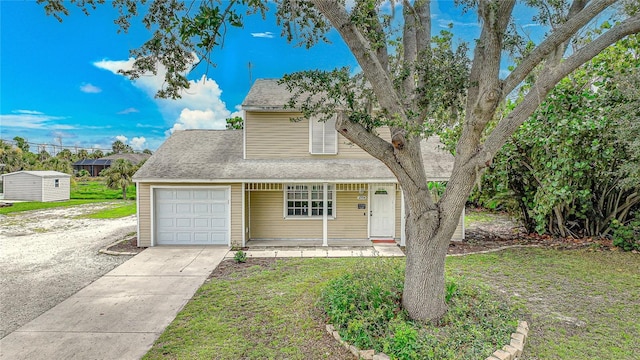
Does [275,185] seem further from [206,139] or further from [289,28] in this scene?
[289,28]

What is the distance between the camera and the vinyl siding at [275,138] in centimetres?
1134

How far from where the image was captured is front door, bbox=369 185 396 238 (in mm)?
11328

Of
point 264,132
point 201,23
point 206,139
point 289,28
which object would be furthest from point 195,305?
point 206,139

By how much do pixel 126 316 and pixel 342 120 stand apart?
16.1ft

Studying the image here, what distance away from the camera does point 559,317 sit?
5156 mm

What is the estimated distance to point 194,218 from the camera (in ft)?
35.2

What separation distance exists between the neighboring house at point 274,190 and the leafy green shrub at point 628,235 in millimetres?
4181

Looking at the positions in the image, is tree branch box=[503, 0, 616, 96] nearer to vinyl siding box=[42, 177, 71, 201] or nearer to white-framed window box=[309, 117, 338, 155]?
white-framed window box=[309, 117, 338, 155]

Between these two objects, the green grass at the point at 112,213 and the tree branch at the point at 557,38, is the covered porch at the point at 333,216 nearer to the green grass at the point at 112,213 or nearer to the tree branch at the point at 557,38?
the tree branch at the point at 557,38

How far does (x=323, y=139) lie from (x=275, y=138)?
1.71 meters

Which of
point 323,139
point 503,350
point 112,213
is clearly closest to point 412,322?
point 503,350

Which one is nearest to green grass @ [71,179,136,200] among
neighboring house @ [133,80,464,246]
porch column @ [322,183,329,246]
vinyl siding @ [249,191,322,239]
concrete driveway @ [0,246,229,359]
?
neighboring house @ [133,80,464,246]

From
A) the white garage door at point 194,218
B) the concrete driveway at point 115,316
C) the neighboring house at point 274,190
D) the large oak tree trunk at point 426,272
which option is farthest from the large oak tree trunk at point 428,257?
the white garage door at point 194,218

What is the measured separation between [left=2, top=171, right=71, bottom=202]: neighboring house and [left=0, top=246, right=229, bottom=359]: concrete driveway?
64.3 ft
